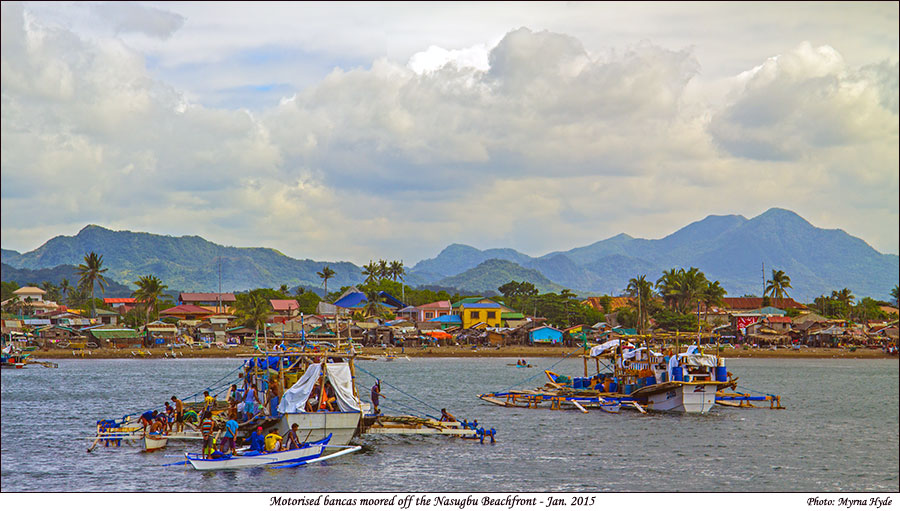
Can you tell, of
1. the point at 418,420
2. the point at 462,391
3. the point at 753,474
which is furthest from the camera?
the point at 462,391

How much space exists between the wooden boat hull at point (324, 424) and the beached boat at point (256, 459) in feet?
5.47

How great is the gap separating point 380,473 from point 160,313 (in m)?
130

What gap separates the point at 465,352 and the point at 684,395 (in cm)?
7571

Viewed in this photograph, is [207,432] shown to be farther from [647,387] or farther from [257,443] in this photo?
[647,387]

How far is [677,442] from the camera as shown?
42.0 m

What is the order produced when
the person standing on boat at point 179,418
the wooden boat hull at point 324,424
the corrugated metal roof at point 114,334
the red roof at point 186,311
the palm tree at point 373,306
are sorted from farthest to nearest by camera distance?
the red roof at point 186,311 → the palm tree at point 373,306 → the corrugated metal roof at point 114,334 → the person standing on boat at point 179,418 → the wooden boat hull at point 324,424

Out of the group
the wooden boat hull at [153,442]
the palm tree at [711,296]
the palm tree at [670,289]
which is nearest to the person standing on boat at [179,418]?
the wooden boat hull at [153,442]

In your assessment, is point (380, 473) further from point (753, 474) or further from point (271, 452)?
point (753, 474)

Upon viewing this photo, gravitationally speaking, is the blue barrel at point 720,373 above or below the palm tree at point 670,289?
below

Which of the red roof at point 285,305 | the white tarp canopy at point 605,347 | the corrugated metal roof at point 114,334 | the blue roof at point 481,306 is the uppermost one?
the red roof at point 285,305

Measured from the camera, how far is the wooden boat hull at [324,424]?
3431cm

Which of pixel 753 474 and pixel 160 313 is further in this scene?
pixel 160 313

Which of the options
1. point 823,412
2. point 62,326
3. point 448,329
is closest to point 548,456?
point 823,412

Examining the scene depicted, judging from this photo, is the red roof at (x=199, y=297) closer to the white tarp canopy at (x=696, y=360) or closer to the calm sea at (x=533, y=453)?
the calm sea at (x=533, y=453)
